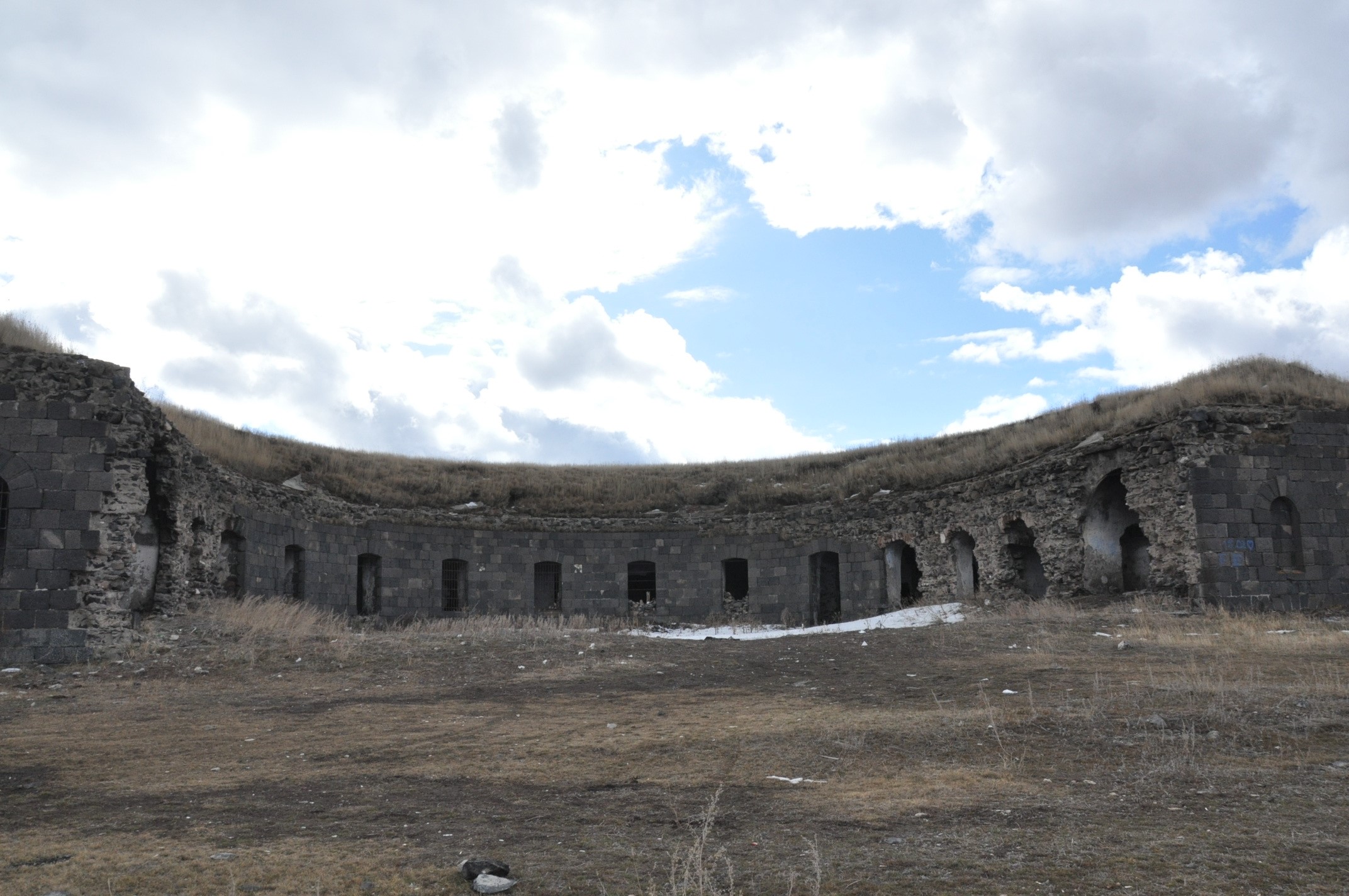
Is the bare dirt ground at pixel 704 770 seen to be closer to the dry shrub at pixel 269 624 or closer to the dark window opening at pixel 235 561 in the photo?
the dry shrub at pixel 269 624

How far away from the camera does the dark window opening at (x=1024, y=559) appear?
18.2 meters

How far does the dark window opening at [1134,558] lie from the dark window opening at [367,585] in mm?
16208

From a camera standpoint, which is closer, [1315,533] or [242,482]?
[1315,533]

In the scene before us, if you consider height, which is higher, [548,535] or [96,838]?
[548,535]


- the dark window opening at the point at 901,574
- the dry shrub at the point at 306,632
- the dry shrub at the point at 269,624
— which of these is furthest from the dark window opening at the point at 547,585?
the dark window opening at the point at 901,574

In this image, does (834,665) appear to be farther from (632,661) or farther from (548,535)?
(548,535)

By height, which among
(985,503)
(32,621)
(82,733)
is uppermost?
(985,503)

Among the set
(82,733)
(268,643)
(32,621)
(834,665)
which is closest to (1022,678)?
(834,665)

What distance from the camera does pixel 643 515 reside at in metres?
24.0

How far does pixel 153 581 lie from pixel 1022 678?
12701 mm

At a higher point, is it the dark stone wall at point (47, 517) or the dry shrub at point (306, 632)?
the dark stone wall at point (47, 517)

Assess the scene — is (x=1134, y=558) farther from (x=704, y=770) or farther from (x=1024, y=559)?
(x=704, y=770)

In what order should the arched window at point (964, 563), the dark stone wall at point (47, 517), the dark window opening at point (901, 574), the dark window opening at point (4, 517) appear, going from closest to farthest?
the dark stone wall at point (47, 517)
the dark window opening at point (4, 517)
the arched window at point (964, 563)
the dark window opening at point (901, 574)

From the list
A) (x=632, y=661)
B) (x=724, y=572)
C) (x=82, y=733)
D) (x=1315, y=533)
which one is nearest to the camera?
(x=82, y=733)
